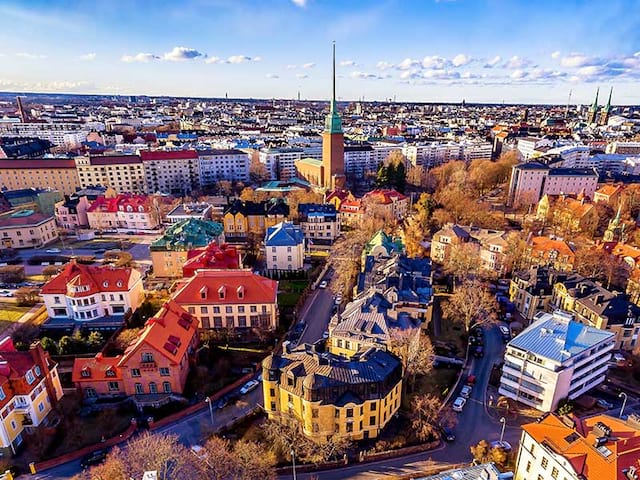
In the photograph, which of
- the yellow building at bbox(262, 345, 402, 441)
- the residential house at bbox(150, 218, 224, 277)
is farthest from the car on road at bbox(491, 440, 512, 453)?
the residential house at bbox(150, 218, 224, 277)

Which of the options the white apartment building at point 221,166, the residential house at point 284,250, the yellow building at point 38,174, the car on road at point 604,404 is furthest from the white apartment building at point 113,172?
the car on road at point 604,404

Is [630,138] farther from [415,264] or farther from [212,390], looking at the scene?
[212,390]

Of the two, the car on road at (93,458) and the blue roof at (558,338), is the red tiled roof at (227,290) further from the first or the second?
the blue roof at (558,338)

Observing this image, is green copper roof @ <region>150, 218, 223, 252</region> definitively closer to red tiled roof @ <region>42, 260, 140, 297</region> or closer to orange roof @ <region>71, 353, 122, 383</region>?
red tiled roof @ <region>42, 260, 140, 297</region>

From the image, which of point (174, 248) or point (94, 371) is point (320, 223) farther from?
point (94, 371)

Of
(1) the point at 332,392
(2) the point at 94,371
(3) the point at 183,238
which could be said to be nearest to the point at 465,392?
(1) the point at 332,392

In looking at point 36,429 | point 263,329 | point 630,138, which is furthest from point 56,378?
point 630,138
